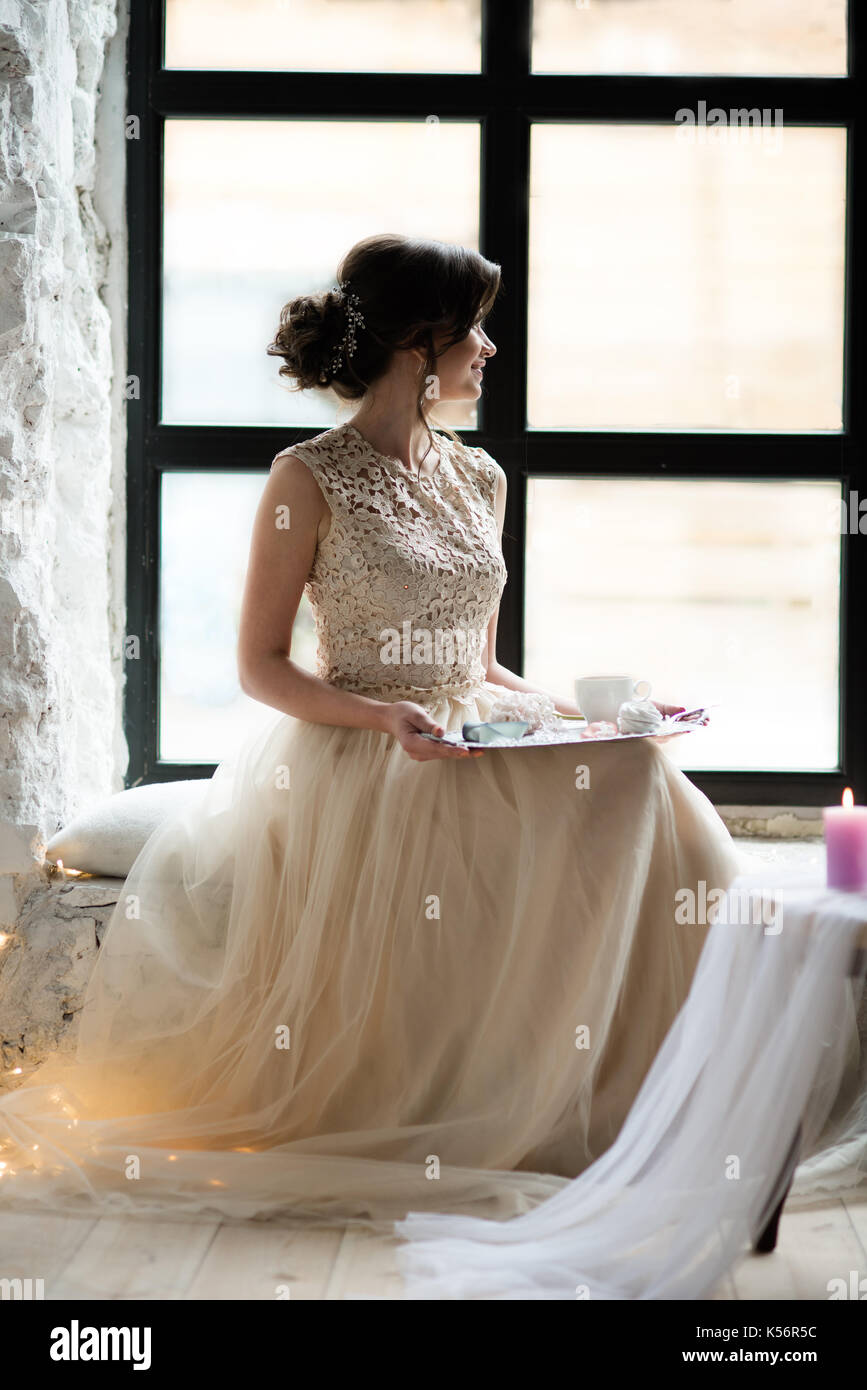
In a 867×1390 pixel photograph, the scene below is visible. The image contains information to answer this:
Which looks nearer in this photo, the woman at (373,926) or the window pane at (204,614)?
the woman at (373,926)

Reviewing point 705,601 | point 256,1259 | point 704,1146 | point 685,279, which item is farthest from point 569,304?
point 256,1259

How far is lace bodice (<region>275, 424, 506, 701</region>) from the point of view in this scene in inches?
79.6

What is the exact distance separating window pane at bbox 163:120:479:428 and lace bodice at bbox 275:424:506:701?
600 millimetres

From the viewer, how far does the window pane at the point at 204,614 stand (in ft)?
8.89

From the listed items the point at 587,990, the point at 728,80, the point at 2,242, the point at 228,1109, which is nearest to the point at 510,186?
the point at 728,80

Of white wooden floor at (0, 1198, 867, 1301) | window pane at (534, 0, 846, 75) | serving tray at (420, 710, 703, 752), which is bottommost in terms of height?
white wooden floor at (0, 1198, 867, 1301)

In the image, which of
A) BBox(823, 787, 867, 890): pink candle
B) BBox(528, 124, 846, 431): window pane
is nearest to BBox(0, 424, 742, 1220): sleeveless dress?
BBox(823, 787, 867, 890): pink candle

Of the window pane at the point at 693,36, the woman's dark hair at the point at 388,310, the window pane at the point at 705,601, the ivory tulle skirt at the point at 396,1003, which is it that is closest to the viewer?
the ivory tulle skirt at the point at 396,1003

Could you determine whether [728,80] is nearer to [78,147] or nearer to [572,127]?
[572,127]

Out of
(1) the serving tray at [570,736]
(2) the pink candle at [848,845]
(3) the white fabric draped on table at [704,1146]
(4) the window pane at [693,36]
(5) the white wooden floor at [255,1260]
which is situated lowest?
(5) the white wooden floor at [255,1260]

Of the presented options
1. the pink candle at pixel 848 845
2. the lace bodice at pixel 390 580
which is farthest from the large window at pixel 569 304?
the pink candle at pixel 848 845

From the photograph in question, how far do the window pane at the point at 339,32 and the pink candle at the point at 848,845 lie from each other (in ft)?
6.29

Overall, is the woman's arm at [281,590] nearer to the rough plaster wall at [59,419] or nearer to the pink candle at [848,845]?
the rough plaster wall at [59,419]

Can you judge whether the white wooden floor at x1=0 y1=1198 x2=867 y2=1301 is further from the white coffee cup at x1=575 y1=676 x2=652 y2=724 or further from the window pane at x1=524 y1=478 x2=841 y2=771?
the window pane at x1=524 y1=478 x2=841 y2=771
